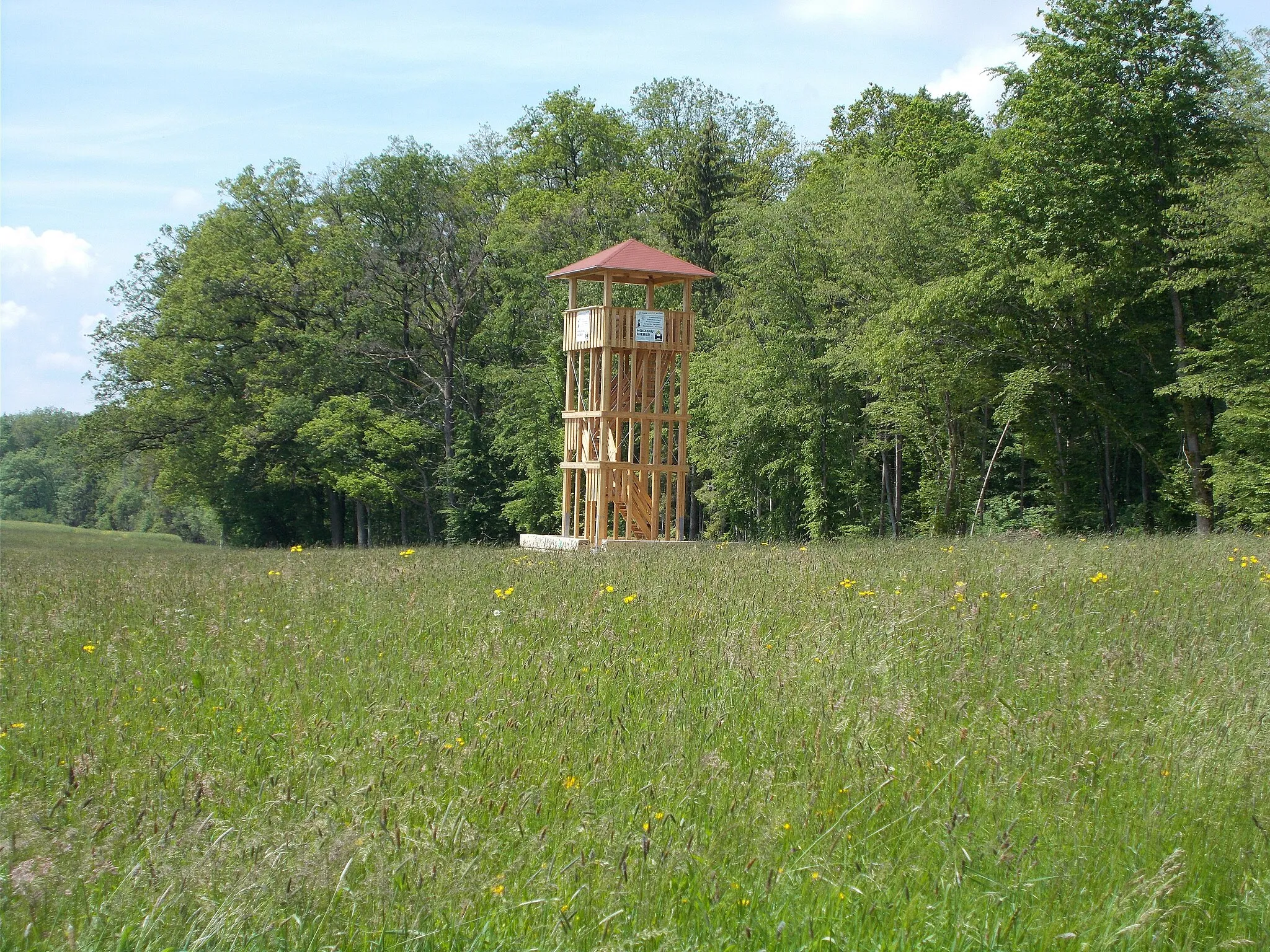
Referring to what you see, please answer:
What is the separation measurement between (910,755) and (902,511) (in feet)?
106

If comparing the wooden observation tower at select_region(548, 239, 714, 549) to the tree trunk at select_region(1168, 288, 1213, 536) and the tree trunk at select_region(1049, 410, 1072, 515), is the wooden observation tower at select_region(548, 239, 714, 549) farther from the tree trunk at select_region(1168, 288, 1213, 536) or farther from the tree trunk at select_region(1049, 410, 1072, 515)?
the tree trunk at select_region(1049, 410, 1072, 515)

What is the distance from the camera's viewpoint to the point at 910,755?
4504mm

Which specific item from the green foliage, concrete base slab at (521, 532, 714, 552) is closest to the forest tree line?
concrete base slab at (521, 532, 714, 552)

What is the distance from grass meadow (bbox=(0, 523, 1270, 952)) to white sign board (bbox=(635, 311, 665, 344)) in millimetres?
14463

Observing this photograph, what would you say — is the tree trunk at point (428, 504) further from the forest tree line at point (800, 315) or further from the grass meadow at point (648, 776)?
the grass meadow at point (648, 776)

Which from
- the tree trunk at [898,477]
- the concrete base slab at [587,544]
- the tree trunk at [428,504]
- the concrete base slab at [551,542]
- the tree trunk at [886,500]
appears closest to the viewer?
the concrete base slab at [587,544]

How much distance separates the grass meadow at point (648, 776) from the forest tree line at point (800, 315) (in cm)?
1918

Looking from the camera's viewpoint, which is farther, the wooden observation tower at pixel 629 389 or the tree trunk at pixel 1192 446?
the tree trunk at pixel 1192 446

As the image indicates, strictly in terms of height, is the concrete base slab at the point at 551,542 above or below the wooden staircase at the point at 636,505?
below

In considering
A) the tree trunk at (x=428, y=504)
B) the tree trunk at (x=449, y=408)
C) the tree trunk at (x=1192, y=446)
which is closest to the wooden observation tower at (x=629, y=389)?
the tree trunk at (x=1192, y=446)

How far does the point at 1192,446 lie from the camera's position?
25609 mm

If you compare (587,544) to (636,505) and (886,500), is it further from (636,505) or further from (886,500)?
(886,500)

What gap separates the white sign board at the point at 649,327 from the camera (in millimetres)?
21984

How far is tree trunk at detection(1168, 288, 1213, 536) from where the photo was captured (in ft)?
80.0
